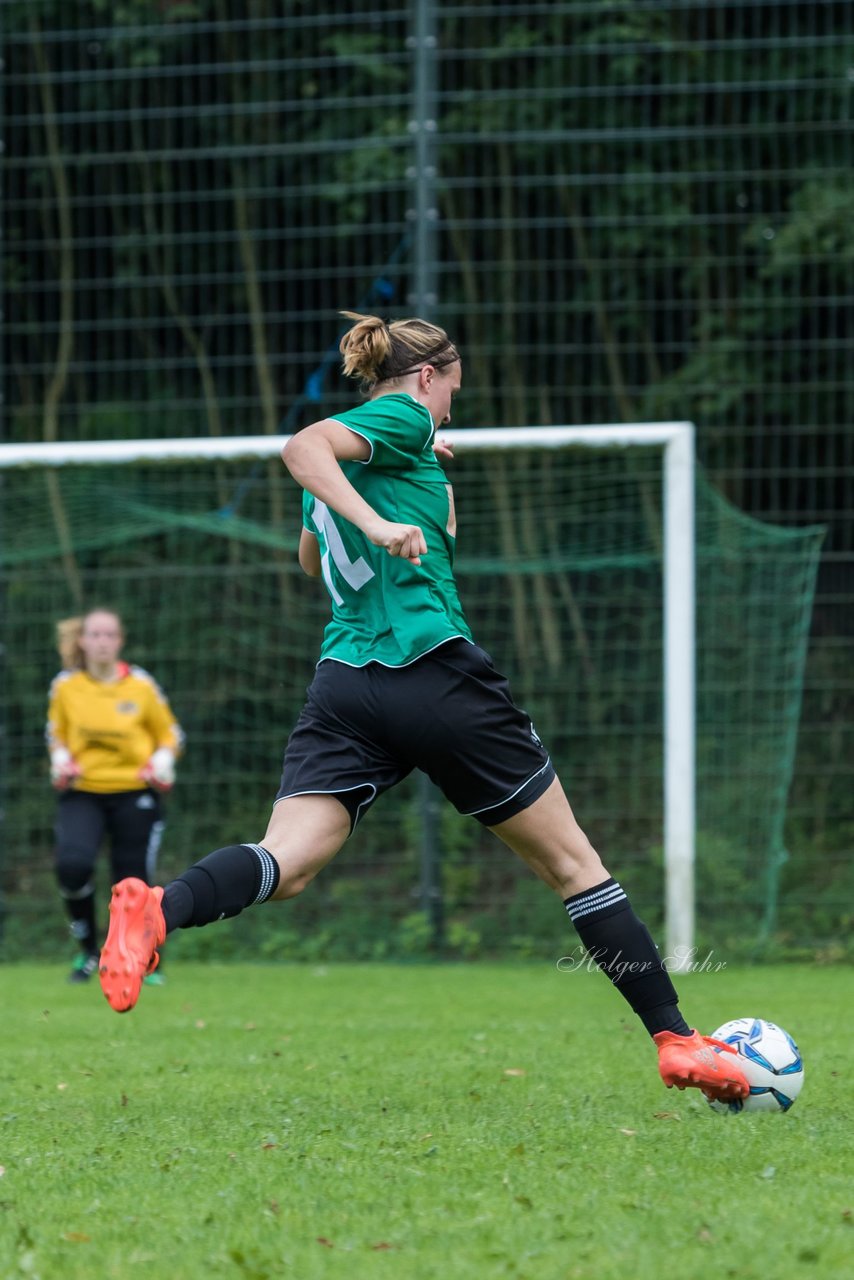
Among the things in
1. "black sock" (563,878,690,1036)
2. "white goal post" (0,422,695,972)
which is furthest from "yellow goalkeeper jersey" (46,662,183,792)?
"black sock" (563,878,690,1036)

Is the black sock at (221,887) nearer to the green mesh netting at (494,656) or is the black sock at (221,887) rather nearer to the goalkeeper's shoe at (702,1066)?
the goalkeeper's shoe at (702,1066)

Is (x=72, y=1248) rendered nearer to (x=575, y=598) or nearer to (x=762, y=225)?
(x=575, y=598)

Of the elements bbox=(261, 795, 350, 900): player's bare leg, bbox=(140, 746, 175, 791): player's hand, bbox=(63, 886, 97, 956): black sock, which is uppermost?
bbox=(261, 795, 350, 900): player's bare leg

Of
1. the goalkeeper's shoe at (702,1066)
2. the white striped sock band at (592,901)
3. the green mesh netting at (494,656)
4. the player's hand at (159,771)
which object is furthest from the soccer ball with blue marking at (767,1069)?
the green mesh netting at (494,656)

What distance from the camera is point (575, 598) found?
10.3 m

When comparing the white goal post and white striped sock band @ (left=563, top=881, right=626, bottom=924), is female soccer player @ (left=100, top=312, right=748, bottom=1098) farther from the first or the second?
the white goal post

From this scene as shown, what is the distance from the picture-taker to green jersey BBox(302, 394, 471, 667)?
14.1ft

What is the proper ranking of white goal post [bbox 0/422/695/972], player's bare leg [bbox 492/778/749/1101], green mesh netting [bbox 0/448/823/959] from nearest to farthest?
player's bare leg [bbox 492/778/749/1101] < white goal post [bbox 0/422/695/972] < green mesh netting [bbox 0/448/823/959]

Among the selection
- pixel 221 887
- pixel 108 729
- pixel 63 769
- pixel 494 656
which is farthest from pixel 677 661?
pixel 221 887

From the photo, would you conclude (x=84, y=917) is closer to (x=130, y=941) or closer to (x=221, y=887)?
(x=221, y=887)

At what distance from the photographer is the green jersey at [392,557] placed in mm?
4309

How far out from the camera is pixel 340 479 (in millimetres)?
4098

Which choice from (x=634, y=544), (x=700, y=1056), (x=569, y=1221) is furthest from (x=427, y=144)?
(x=569, y=1221)

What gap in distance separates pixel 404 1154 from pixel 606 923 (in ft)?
2.73
